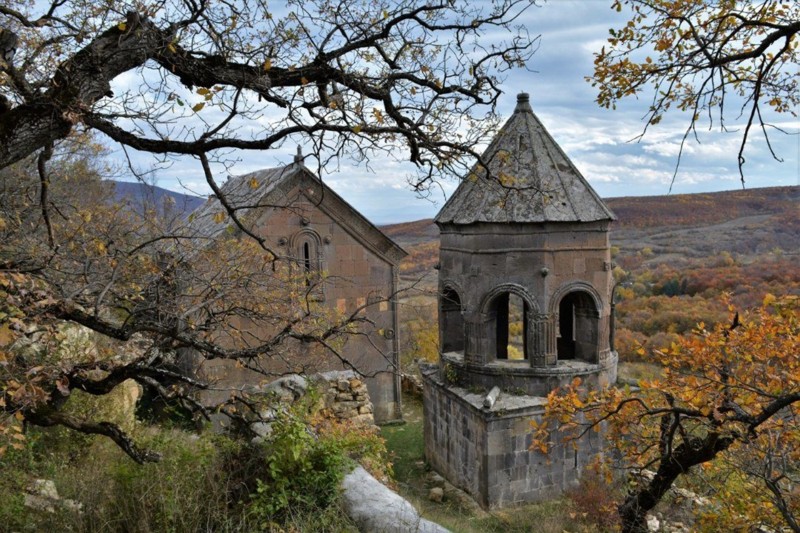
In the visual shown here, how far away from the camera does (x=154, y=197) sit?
8.70 m

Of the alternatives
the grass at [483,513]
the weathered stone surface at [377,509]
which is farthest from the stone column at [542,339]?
the weathered stone surface at [377,509]

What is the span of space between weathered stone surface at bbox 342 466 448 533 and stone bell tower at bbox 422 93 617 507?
11.4ft

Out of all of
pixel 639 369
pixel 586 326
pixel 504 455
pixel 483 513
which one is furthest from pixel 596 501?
pixel 639 369

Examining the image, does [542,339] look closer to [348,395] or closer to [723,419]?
[348,395]

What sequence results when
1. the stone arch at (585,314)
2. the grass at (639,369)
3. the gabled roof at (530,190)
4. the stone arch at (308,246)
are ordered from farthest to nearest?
the grass at (639,369) → the stone arch at (308,246) → the stone arch at (585,314) → the gabled roof at (530,190)

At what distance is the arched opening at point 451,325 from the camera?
26.9 ft

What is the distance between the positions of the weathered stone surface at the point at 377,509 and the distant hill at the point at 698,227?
66.6 ft

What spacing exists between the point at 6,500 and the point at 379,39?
3701 mm

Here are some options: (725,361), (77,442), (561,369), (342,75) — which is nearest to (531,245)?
(561,369)

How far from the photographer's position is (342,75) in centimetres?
348

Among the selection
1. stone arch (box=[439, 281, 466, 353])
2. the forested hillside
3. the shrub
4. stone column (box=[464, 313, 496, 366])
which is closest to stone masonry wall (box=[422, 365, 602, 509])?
the shrub

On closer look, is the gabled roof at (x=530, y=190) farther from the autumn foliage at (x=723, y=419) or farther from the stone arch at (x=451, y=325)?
the autumn foliage at (x=723, y=419)

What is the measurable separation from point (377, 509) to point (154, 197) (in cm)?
710

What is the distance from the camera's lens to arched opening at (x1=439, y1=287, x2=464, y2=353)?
820 centimetres
